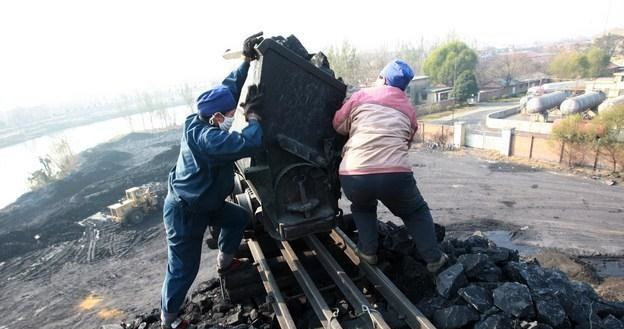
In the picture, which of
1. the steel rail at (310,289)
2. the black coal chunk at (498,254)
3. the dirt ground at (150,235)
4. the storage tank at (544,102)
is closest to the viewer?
the steel rail at (310,289)

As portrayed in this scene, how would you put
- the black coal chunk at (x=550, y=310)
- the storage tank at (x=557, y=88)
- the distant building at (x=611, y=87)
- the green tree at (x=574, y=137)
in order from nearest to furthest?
the black coal chunk at (x=550, y=310) < the green tree at (x=574, y=137) < the distant building at (x=611, y=87) < the storage tank at (x=557, y=88)

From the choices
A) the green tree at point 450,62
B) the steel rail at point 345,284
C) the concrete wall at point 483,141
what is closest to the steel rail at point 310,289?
the steel rail at point 345,284

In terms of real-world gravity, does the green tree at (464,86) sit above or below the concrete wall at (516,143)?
above

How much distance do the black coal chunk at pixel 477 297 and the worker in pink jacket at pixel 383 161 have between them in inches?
13.1

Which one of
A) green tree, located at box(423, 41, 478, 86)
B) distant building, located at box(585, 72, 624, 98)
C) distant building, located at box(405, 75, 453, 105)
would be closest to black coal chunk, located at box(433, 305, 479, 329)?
distant building, located at box(585, 72, 624, 98)

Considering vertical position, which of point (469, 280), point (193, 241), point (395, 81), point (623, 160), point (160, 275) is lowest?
point (160, 275)

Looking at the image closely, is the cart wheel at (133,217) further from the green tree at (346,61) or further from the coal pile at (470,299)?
the green tree at (346,61)

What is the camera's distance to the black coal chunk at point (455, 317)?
2.52 metres

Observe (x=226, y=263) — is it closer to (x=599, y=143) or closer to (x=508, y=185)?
(x=508, y=185)

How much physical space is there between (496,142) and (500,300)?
2070 cm

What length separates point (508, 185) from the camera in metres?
15.9

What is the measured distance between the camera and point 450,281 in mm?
2824

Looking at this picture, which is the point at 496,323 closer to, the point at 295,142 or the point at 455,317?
the point at 455,317

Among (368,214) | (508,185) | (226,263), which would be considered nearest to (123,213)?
(226,263)
